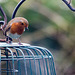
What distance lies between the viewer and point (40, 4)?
4922mm

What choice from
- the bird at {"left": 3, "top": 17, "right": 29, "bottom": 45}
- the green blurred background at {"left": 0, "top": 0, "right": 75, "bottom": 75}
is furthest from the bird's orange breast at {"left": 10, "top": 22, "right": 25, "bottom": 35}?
the green blurred background at {"left": 0, "top": 0, "right": 75, "bottom": 75}

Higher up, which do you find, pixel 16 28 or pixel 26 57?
pixel 16 28

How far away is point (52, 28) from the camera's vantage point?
4977 mm

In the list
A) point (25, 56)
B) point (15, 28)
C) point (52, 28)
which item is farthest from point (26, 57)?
point (52, 28)

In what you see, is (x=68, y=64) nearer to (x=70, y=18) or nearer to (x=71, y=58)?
(x=71, y=58)

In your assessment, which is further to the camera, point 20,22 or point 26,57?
point 26,57

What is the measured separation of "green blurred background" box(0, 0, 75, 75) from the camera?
4859 mm

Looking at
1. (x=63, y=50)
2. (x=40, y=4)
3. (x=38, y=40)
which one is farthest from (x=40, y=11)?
(x=63, y=50)

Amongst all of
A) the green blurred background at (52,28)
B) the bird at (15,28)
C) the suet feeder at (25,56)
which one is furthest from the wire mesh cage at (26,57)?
the green blurred background at (52,28)

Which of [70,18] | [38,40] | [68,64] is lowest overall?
[68,64]

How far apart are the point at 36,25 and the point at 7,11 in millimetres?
555

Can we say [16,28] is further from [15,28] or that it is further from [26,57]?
[26,57]

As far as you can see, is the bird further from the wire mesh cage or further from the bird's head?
the wire mesh cage

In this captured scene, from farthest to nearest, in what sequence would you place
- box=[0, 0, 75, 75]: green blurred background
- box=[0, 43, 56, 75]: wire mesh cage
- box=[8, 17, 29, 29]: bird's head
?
1. box=[0, 0, 75, 75]: green blurred background
2. box=[8, 17, 29, 29]: bird's head
3. box=[0, 43, 56, 75]: wire mesh cage
